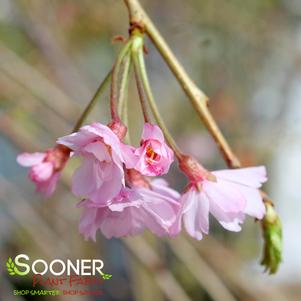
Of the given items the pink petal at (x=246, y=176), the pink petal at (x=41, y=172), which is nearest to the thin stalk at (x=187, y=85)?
the pink petal at (x=246, y=176)

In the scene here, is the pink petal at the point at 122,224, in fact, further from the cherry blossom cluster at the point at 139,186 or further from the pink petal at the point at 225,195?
the pink petal at the point at 225,195

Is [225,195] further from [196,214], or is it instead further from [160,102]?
[160,102]

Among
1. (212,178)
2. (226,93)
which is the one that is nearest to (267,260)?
(212,178)

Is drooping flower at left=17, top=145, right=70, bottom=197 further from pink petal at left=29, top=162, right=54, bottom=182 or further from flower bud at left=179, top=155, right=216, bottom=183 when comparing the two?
flower bud at left=179, top=155, right=216, bottom=183

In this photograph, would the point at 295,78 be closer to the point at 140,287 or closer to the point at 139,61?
the point at 140,287

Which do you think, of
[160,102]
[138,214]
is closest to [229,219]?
[138,214]

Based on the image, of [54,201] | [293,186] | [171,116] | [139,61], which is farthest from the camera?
[293,186]
